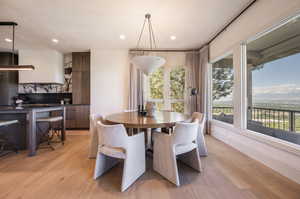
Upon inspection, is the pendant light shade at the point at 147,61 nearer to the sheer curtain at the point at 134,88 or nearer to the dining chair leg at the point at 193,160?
the dining chair leg at the point at 193,160

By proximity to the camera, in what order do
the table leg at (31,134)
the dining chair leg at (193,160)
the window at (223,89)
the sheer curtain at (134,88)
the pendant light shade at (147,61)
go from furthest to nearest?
the sheer curtain at (134,88) < the window at (223,89) < the table leg at (31,134) < the pendant light shade at (147,61) < the dining chair leg at (193,160)

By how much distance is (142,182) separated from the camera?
174 centimetres

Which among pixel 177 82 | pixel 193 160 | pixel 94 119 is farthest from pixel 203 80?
pixel 94 119

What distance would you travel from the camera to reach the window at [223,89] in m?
3.38

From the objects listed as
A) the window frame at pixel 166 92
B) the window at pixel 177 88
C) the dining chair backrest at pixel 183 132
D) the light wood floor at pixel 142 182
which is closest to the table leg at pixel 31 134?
the light wood floor at pixel 142 182

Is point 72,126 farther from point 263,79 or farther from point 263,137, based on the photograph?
point 263,79

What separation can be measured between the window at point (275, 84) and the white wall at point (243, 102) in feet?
0.73

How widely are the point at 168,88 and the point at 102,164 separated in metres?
3.26

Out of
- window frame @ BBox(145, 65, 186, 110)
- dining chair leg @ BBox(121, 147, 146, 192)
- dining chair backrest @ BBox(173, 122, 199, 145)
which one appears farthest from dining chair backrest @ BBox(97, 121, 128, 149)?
window frame @ BBox(145, 65, 186, 110)

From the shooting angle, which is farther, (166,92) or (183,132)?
(166,92)

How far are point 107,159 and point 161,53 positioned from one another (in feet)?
12.0

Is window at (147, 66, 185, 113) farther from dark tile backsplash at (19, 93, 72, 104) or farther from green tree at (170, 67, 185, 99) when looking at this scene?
dark tile backsplash at (19, 93, 72, 104)

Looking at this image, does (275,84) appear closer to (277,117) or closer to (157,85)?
(277,117)

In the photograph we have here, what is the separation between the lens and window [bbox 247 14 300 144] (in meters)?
2.40
